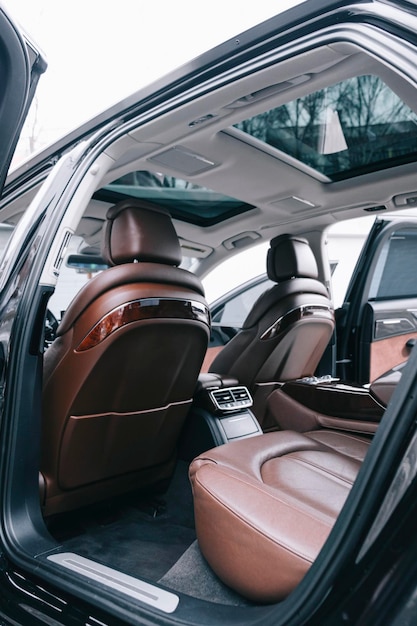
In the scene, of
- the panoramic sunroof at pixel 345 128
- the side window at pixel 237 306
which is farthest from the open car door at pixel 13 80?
the side window at pixel 237 306

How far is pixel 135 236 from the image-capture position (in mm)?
1900

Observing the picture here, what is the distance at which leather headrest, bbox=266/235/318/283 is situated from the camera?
3096 millimetres

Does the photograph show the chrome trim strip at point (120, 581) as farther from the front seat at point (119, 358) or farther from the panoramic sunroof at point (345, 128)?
the panoramic sunroof at point (345, 128)

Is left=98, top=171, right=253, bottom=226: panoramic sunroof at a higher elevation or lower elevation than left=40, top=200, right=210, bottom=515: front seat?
higher

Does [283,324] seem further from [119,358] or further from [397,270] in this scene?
[119,358]

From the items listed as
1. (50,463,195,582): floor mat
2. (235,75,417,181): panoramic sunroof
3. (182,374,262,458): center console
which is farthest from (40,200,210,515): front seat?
(235,75,417,181): panoramic sunroof

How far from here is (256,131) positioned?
7.36 ft

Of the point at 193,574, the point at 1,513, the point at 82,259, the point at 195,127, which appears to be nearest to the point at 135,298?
the point at 195,127

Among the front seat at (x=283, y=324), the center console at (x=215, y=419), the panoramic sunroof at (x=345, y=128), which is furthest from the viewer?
the front seat at (x=283, y=324)

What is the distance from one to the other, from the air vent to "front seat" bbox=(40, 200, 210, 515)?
0.36 m

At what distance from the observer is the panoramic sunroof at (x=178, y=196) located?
2.82m

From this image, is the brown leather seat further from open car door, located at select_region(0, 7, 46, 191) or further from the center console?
open car door, located at select_region(0, 7, 46, 191)

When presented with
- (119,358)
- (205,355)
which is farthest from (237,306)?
(119,358)

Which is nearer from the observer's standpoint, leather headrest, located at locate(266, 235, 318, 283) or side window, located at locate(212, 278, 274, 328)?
leather headrest, located at locate(266, 235, 318, 283)
